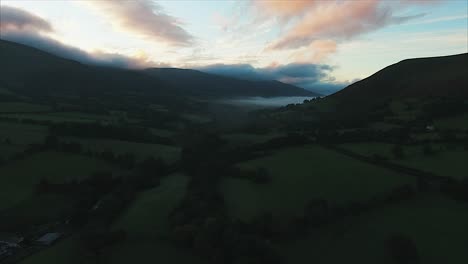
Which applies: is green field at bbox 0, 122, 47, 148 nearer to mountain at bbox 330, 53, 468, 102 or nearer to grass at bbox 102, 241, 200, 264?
grass at bbox 102, 241, 200, 264

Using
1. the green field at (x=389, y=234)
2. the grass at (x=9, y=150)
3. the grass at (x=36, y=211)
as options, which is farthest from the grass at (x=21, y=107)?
the green field at (x=389, y=234)

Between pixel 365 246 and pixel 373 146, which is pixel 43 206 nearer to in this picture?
pixel 365 246

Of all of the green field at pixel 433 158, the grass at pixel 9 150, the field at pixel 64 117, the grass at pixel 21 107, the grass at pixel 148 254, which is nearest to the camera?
the grass at pixel 148 254

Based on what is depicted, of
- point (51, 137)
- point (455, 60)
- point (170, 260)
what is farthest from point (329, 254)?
point (455, 60)

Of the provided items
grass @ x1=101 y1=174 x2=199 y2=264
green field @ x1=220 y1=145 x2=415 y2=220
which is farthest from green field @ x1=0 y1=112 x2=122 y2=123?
green field @ x1=220 y1=145 x2=415 y2=220

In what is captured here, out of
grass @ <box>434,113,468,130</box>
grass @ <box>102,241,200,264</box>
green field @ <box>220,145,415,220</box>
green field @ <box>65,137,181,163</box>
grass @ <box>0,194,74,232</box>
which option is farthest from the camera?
grass @ <box>434,113,468,130</box>

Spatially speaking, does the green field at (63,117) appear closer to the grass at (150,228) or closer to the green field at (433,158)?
the grass at (150,228)

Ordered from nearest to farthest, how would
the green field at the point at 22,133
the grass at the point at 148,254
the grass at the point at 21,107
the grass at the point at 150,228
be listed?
the grass at the point at 148,254, the grass at the point at 150,228, the green field at the point at 22,133, the grass at the point at 21,107

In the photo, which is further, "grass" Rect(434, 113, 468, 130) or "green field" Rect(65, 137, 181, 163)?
"grass" Rect(434, 113, 468, 130)
